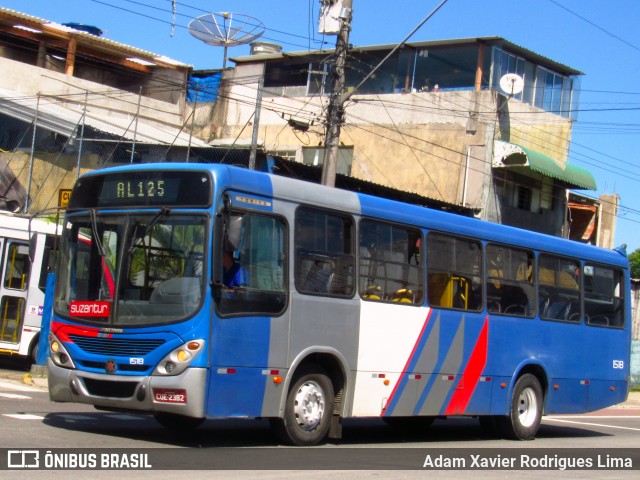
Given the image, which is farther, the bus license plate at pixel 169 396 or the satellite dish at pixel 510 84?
the satellite dish at pixel 510 84

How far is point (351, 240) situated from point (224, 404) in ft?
9.11

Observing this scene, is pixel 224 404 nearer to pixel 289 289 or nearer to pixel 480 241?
pixel 289 289

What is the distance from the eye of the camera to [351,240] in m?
11.6

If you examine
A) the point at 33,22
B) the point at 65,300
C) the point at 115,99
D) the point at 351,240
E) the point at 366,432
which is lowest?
the point at 366,432

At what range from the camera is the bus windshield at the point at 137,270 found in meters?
9.91

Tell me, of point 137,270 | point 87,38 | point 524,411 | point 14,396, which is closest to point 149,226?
point 137,270

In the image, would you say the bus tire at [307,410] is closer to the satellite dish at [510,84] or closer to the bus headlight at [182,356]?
the bus headlight at [182,356]

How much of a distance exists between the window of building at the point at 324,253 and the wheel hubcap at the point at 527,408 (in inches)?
179

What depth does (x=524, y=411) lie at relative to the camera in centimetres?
1470

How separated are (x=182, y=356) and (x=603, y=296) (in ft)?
29.9

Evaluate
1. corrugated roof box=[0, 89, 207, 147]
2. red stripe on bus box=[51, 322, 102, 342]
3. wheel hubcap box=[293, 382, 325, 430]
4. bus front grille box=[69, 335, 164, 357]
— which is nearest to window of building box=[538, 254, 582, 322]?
wheel hubcap box=[293, 382, 325, 430]

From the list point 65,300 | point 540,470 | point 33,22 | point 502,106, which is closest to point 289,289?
point 65,300

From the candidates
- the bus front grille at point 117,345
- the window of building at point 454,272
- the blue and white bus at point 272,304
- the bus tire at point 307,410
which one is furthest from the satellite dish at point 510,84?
the bus front grille at point 117,345

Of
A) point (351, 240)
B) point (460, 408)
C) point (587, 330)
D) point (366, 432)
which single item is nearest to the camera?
point (351, 240)
